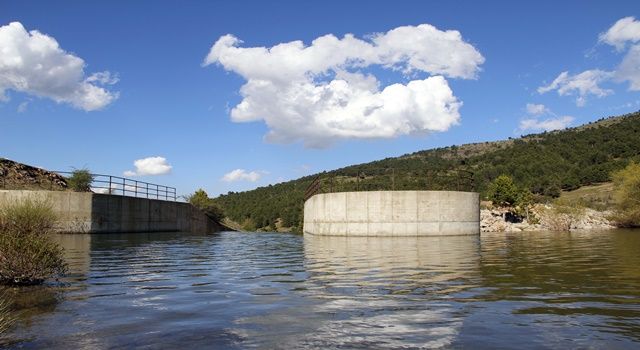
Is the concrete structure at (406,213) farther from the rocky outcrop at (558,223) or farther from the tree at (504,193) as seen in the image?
the tree at (504,193)

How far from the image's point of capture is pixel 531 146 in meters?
123

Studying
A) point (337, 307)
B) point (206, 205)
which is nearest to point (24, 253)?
point (337, 307)

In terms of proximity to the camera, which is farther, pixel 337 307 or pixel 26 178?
pixel 26 178

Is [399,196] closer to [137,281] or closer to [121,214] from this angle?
[121,214]

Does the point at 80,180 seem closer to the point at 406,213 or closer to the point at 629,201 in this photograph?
the point at 406,213

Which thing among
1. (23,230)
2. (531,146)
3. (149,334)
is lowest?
(149,334)

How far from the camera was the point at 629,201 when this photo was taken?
4850 cm

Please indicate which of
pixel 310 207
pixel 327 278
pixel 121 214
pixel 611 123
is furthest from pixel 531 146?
pixel 327 278

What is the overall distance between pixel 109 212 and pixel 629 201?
45.8 meters

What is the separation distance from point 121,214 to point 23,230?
2383 cm

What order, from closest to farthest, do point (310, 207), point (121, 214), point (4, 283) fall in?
point (4, 283)
point (121, 214)
point (310, 207)

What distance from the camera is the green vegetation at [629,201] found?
47.7 m


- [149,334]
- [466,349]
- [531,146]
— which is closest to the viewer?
[466,349]

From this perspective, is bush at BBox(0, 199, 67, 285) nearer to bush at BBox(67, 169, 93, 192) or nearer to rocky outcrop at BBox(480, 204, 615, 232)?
bush at BBox(67, 169, 93, 192)
